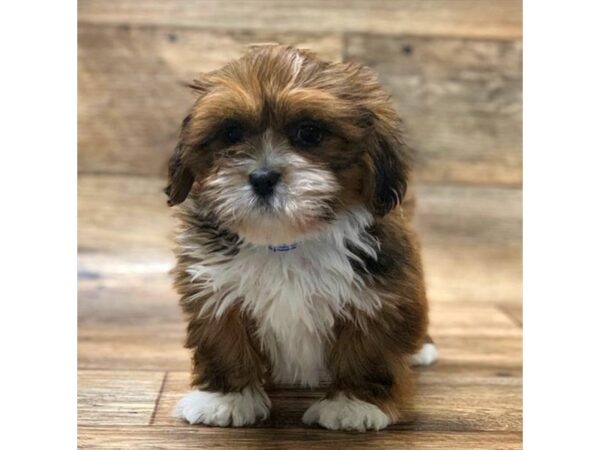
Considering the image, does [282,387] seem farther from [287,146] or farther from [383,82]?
[383,82]

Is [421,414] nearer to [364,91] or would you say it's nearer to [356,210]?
[356,210]

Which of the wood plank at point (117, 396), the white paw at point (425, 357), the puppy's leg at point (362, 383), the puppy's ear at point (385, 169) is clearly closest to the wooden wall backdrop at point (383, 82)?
the white paw at point (425, 357)

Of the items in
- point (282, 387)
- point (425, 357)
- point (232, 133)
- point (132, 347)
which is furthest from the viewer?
point (132, 347)

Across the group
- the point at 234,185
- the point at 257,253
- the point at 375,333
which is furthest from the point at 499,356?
the point at 234,185

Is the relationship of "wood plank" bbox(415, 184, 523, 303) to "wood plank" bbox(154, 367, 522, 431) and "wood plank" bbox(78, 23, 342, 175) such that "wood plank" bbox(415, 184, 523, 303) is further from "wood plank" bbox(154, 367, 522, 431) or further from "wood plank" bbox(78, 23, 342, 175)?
"wood plank" bbox(154, 367, 522, 431)

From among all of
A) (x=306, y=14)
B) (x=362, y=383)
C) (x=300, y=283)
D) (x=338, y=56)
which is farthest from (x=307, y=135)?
(x=306, y=14)

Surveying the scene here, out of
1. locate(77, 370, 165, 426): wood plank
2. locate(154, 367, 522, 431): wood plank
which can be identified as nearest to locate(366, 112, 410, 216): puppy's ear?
locate(154, 367, 522, 431): wood plank

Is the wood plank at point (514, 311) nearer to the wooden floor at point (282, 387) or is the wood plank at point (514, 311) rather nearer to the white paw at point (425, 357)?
the wooden floor at point (282, 387)
